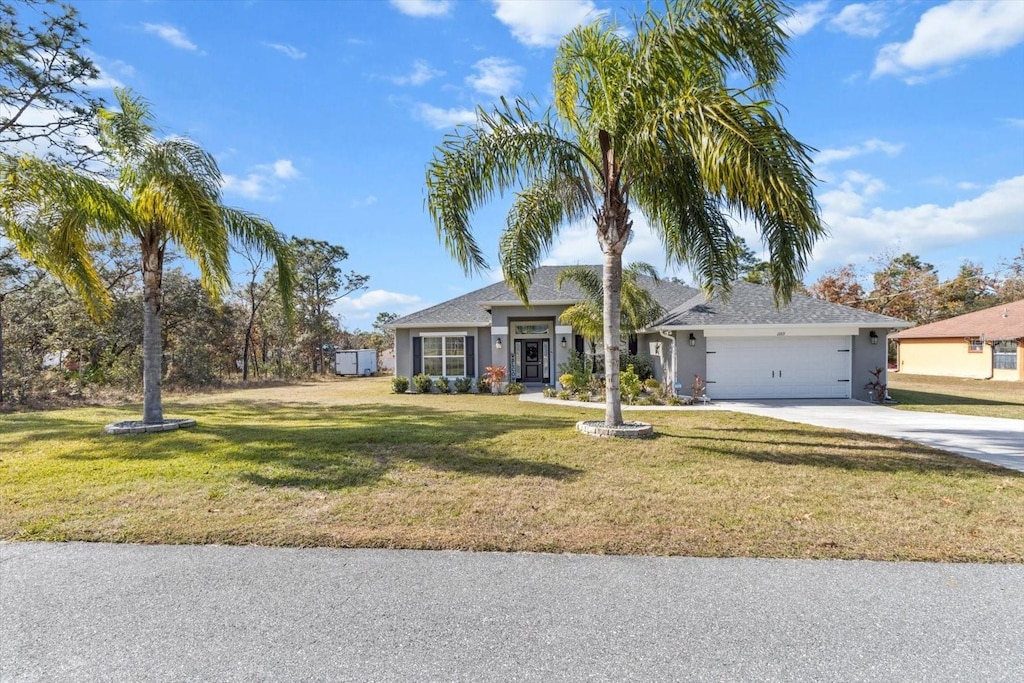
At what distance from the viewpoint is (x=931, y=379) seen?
25000 mm

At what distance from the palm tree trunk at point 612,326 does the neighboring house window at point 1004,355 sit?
77.8 ft

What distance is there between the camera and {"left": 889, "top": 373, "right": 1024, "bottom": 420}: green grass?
40.7 feet

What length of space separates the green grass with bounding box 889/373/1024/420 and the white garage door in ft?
6.14

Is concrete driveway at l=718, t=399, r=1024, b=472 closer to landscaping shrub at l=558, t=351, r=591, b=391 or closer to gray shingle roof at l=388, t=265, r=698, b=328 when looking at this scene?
landscaping shrub at l=558, t=351, r=591, b=391

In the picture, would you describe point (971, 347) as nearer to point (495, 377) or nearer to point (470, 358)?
point (495, 377)

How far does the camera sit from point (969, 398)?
16.0 m

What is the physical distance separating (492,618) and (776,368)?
14193 mm

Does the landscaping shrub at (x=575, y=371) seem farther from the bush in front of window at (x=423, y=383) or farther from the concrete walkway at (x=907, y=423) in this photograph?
the bush in front of window at (x=423, y=383)

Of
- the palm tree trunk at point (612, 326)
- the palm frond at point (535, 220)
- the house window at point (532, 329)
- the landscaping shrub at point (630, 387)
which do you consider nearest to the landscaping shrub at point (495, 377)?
the house window at point (532, 329)

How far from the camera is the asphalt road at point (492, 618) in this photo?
261cm

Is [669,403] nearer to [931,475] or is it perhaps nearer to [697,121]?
[931,475]

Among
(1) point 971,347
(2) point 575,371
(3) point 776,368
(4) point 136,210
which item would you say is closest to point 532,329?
(2) point 575,371

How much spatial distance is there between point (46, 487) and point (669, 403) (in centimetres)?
1251

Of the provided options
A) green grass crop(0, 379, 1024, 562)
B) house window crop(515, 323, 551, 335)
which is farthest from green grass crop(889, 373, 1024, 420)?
house window crop(515, 323, 551, 335)
